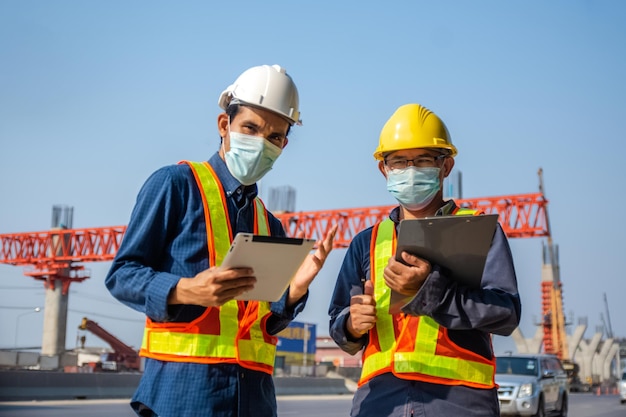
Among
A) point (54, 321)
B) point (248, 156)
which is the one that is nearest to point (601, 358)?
point (54, 321)

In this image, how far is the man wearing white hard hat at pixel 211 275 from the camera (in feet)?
9.00

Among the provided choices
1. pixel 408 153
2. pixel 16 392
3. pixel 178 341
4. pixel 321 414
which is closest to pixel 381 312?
pixel 408 153

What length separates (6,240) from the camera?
6656cm

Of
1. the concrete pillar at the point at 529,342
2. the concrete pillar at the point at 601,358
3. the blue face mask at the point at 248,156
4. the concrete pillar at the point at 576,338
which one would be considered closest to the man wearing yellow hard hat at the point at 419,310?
the blue face mask at the point at 248,156

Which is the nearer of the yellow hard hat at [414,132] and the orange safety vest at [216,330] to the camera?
the orange safety vest at [216,330]

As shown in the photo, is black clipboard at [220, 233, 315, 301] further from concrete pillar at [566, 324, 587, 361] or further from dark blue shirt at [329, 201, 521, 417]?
concrete pillar at [566, 324, 587, 361]

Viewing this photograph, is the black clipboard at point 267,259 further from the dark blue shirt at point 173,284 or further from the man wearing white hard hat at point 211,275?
the dark blue shirt at point 173,284

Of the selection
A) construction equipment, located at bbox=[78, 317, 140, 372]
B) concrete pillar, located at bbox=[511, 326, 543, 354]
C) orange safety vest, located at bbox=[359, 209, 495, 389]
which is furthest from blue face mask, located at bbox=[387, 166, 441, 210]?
concrete pillar, located at bbox=[511, 326, 543, 354]

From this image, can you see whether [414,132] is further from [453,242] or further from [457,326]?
[457,326]

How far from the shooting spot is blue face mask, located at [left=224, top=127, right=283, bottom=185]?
10.4ft

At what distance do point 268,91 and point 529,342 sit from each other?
86.8 metres

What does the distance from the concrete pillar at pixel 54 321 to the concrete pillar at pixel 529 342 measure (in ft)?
137

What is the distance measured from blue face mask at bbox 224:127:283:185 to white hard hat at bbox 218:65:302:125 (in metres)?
0.13

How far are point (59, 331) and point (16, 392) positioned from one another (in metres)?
41.0
